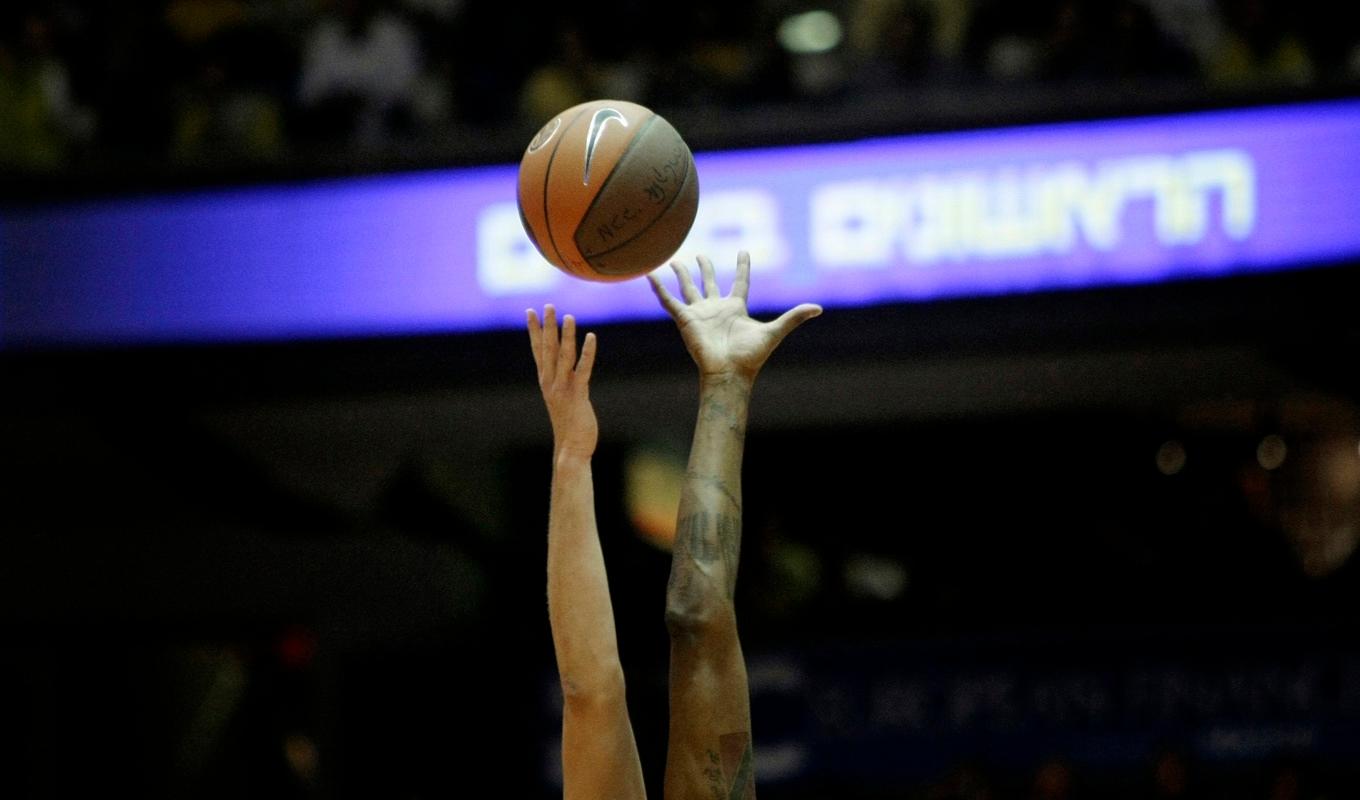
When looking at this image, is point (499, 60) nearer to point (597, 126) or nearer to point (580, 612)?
point (597, 126)

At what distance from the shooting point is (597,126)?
150 inches

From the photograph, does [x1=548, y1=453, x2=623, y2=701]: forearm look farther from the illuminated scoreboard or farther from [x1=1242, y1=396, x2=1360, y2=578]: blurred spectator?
[x1=1242, y1=396, x2=1360, y2=578]: blurred spectator

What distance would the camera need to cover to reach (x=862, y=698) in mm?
9609

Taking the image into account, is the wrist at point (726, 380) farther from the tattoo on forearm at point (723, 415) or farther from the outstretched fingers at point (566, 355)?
the outstretched fingers at point (566, 355)

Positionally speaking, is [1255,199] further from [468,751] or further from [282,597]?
[282,597]

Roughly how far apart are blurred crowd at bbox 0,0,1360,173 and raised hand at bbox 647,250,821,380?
5.13 meters

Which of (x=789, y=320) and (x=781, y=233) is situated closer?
(x=789, y=320)

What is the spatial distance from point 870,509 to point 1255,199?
3960 mm

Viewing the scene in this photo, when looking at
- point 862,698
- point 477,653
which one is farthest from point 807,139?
point 477,653

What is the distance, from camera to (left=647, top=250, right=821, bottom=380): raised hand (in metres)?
3.36

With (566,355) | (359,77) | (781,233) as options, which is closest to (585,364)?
(566,355)

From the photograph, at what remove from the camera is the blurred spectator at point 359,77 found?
931cm

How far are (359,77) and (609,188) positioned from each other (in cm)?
602

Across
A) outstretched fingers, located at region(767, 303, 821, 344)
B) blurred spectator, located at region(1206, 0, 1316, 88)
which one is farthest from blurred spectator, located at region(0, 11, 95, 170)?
outstretched fingers, located at region(767, 303, 821, 344)
